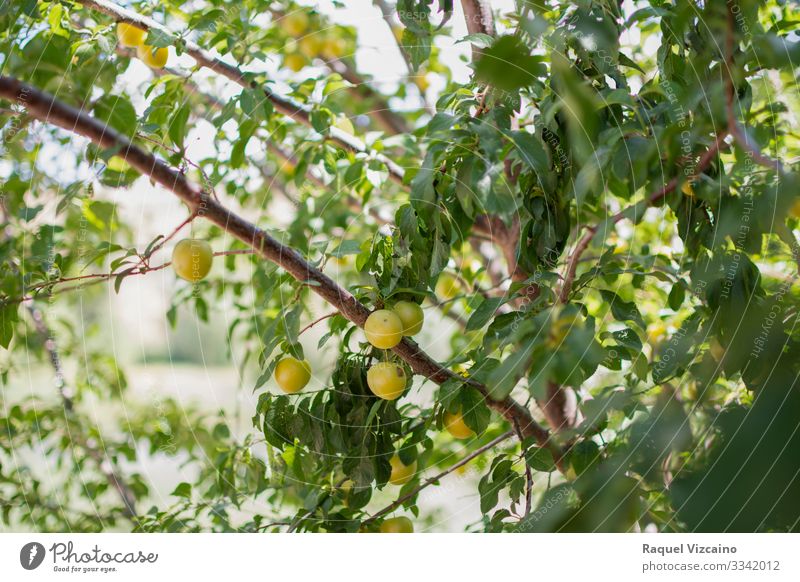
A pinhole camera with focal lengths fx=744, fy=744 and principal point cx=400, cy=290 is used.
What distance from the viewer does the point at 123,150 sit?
0.68 metres

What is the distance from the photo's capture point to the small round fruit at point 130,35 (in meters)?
0.98

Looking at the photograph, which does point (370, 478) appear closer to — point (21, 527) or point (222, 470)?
point (222, 470)

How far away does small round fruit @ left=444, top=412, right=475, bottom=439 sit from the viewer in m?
0.79

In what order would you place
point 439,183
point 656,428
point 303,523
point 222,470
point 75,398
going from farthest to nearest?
1. point 75,398
2. point 222,470
3. point 303,523
4. point 439,183
5. point 656,428

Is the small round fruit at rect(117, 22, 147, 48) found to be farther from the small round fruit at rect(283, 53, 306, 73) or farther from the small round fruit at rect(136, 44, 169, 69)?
the small round fruit at rect(283, 53, 306, 73)

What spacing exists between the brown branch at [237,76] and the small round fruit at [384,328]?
397 millimetres

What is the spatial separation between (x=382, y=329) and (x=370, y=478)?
0.19 metres

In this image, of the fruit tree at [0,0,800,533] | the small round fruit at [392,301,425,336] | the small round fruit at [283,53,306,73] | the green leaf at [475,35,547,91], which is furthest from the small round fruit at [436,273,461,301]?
the green leaf at [475,35,547,91]

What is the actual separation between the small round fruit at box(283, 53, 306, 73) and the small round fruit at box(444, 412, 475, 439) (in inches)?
32.6

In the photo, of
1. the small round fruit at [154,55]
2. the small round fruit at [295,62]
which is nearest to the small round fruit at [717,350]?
the small round fruit at [154,55]

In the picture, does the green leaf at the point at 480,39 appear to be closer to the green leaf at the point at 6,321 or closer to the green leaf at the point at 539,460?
the green leaf at the point at 539,460

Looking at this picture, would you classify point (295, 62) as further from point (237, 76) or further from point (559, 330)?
point (559, 330)

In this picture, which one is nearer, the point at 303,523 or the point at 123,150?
the point at 123,150
